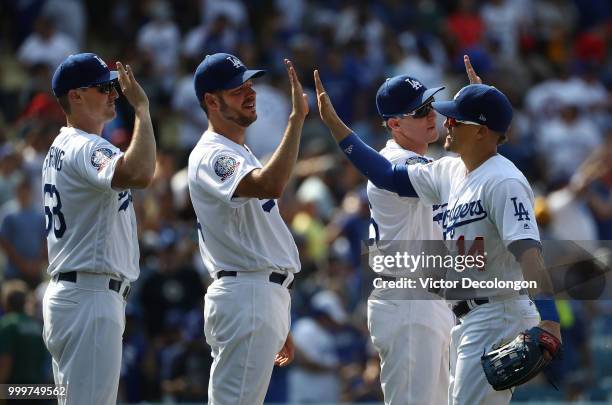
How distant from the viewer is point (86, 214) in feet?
22.4

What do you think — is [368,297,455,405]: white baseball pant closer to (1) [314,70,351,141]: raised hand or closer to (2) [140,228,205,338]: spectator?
(1) [314,70,351,141]: raised hand

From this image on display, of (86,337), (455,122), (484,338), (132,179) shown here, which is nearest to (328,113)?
(455,122)

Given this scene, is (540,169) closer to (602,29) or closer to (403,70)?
(403,70)

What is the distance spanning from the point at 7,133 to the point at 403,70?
5.00 metres

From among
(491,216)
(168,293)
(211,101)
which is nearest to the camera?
(491,216)

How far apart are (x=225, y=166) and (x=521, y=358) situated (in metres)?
1.89

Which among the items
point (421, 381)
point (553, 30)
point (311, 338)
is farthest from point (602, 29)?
point (421, 381)

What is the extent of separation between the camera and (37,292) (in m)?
11.5

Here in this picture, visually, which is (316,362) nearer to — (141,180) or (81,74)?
(81,74)

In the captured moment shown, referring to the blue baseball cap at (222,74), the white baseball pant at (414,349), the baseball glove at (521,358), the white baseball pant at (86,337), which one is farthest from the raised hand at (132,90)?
the baseball glove at (521,358)

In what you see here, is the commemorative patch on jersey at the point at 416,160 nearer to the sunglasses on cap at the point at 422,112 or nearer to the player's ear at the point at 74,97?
the sunglasses on cap at the point at 422,112

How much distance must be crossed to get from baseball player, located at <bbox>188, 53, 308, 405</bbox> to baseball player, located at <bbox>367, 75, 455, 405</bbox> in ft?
2.12

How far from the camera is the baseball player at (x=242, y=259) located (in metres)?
6.73

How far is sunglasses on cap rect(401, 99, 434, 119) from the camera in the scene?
7.59 meters
